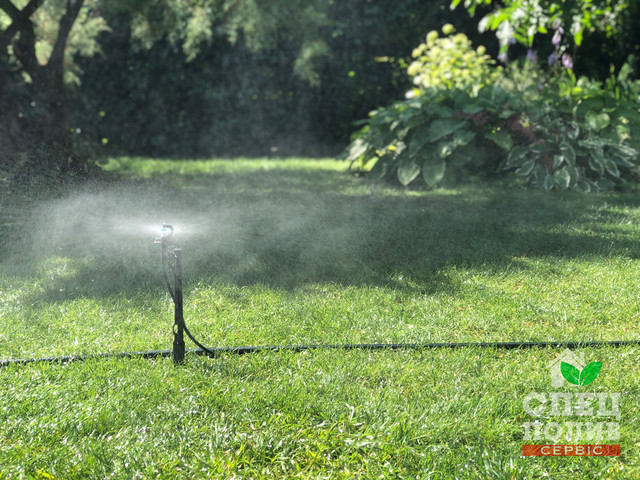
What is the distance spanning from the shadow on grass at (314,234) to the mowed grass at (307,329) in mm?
22

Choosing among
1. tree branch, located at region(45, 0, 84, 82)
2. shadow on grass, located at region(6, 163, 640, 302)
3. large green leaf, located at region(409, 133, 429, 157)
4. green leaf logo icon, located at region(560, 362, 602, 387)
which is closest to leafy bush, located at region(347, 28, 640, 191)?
large green leaf, located at region(409, 133, 429, 157)

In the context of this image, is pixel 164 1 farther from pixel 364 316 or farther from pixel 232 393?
pixel 232 393

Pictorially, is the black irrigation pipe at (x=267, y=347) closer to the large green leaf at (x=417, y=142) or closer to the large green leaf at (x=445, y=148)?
the large green leaf at (x=445, y=148)

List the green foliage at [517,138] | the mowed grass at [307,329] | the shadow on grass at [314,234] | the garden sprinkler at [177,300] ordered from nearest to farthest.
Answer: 1. the mowed grass at [307,329]
2. the garden sprinkler at [177,300]
3. the shadow on grass at [314,234]
4. the green foliage at [517,138]

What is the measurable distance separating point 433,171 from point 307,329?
12.2ft

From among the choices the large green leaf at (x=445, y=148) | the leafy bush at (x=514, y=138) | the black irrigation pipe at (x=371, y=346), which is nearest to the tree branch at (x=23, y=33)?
the leafy bush at (x=514, y=138)

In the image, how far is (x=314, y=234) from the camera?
178 inches

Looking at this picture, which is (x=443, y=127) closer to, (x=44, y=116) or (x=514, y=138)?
(x=514, y=138)

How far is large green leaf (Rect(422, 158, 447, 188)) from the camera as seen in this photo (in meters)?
6.21

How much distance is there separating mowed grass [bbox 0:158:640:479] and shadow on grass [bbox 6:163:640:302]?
0.9 inches

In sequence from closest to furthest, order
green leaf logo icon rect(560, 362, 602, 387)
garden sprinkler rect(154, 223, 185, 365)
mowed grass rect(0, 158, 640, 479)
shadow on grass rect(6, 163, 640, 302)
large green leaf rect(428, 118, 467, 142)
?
mowed grass rect(0, 158, 640, 479)
green leaf logo icon rect(560, 362, 602, 387)
garden sprinkler rect(154, 223, 185, 365)
shadow on grass rect(6, 163, 640, 302)
large green leaf rect(428, 118, 467, 142)

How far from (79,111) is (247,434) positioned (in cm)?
934

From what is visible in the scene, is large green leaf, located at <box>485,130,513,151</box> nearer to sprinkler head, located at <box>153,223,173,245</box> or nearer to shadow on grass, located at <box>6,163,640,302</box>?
shadow on grass, located at <box>6,163,640,302</box>

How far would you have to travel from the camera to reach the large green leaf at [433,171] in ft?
20.4
